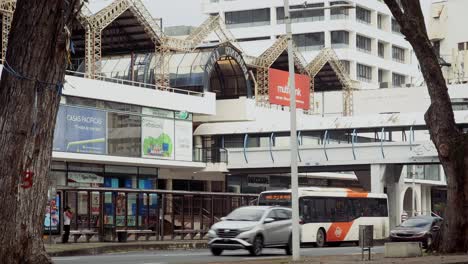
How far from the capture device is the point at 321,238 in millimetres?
46594

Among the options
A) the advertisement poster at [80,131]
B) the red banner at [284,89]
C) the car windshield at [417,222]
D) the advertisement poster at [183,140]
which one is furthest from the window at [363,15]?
the car windshield at [417,222]

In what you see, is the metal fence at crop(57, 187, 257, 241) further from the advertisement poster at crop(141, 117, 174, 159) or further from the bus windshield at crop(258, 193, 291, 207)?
the advertisement poster at crop(141, 117, 174, 159)

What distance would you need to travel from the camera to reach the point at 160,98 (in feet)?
209

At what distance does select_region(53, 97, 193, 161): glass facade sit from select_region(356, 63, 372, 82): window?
5018 centimetres

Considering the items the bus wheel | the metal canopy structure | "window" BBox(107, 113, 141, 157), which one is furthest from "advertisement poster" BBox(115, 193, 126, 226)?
"window" BBox(107, 113, 141, 157)

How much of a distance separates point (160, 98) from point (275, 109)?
1491 centimetres

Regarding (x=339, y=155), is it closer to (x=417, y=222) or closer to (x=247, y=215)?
(x=417, y=222)

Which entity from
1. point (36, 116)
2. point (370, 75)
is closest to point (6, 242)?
point (36, 116)

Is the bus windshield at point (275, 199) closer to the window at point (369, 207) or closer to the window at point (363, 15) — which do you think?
the window at point (369, 207)

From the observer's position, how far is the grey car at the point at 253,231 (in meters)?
31.9

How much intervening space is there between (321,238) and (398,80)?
78.1 m

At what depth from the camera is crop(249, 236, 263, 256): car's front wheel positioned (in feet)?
106

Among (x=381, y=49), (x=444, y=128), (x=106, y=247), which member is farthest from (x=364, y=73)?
(x=444, y=128)

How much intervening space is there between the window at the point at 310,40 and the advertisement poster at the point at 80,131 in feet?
187
